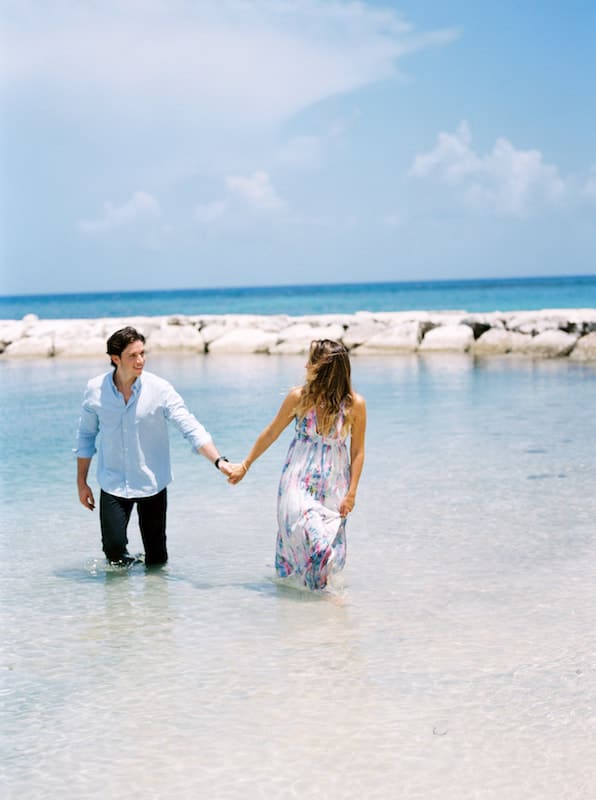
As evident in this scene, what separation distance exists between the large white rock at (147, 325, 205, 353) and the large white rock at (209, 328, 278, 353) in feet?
1.89

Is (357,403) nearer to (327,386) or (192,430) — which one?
(327,386)

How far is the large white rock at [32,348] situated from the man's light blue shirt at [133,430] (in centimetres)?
2259

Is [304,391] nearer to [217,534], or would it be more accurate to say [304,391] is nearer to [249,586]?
[249,586]

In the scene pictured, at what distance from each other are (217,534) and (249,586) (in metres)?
1.41

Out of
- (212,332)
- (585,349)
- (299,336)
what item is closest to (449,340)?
(585,349)

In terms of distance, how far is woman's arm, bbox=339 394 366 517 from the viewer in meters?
5.40

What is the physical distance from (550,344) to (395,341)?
401 centimetres

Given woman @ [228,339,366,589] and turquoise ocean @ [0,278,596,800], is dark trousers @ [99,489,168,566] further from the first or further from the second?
woman @ [228,339,366,589]

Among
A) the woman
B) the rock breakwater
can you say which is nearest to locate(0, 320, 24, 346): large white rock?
the rock breakwater

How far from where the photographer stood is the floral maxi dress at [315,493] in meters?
5.49

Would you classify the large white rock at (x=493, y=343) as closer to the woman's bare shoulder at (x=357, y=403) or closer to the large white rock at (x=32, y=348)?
the large white rock at (x=32, y=348)

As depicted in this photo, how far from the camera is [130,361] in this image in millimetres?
5605

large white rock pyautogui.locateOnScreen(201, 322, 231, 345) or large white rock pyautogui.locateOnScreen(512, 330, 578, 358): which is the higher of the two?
large white rock pyautogui.locateOnScreen(201, 322, 231, 345)

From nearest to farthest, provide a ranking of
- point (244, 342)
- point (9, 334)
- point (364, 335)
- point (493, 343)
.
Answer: point (493, 343), point (364, 335), point (244, 342), point (9, 334)
